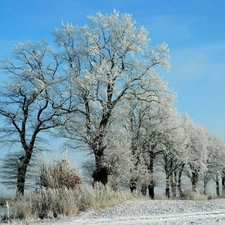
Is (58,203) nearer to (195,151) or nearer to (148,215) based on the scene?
(148,215)

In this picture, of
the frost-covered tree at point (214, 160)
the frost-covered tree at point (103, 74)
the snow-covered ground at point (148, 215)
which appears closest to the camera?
the snow-covered ground at point (148, 215)

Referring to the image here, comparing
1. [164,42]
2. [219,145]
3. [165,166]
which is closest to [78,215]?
[164,42]

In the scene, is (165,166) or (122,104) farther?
(165,166)

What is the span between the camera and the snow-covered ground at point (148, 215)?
31.6 feet

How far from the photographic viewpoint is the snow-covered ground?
962 cm

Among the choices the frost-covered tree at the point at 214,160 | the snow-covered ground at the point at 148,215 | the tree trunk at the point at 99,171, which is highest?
the frost-covered tree at the point at 214,160

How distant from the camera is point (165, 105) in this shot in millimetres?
26984

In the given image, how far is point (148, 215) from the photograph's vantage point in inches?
436

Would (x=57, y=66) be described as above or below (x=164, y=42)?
below

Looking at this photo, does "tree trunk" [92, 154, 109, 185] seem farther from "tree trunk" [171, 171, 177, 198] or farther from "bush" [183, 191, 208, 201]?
"tree trunk" [171, 171, 177, 198]

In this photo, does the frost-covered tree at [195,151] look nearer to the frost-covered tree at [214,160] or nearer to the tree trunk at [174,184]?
the tree trunk at [174,184]

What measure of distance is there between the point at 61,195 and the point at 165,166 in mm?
27136

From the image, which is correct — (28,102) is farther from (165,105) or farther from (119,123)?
(165,105)

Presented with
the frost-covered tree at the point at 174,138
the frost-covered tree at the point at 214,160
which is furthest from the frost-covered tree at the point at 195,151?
the frost-covered tree at the point at 214,160
